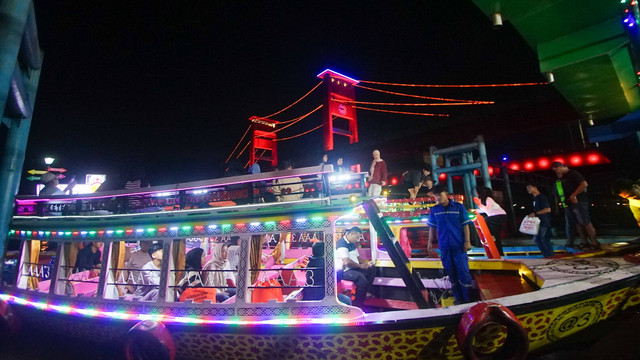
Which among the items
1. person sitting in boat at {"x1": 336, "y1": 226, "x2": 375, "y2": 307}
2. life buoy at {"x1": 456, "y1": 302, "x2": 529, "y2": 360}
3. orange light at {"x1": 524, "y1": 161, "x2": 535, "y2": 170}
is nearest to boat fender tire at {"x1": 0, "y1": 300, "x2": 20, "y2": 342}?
person sitting in boat at {"x1": 336, "y1": 226, "x2": 375, "y2": 307}

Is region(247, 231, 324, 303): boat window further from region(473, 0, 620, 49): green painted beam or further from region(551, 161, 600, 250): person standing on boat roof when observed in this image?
region(473, 0, 620, 49): green painted beam

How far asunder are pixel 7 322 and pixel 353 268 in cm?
661

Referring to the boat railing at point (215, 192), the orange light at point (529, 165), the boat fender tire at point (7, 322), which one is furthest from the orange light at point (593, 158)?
the boat fender tire at point (7, 322)

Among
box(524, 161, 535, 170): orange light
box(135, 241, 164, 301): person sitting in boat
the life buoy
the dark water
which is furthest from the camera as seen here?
box(524, 161, 535, 170): orange light

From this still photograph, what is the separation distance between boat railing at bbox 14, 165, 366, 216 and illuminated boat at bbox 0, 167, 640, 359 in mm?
26

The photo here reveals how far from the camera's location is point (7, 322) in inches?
196

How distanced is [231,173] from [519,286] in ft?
18.0

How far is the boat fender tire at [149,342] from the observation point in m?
3.38

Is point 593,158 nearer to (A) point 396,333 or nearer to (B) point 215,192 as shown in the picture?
(A) point 396,333

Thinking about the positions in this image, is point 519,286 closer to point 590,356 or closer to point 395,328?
point 590,356

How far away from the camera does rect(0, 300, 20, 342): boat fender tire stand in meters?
4.99

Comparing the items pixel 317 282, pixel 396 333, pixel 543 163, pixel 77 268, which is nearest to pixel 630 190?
pixel 396 333

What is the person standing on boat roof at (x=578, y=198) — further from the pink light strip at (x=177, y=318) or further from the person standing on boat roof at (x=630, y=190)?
the pink light strip at (x=177, y=318)

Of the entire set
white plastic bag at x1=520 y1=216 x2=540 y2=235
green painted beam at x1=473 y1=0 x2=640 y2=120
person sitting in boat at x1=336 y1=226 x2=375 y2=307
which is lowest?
person sitting in boat at x1=336 y1=226 x2=375 y2=307
